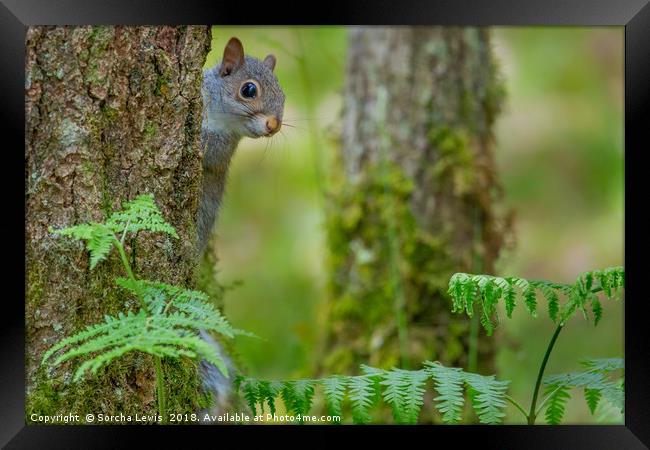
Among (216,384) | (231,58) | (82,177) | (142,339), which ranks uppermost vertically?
(231,58)

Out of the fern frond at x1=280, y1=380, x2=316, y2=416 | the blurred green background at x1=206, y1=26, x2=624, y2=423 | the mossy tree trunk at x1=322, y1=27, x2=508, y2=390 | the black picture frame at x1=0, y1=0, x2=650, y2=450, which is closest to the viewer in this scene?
the black picture frame at x1=0, y1=0, x2=650, y2=450

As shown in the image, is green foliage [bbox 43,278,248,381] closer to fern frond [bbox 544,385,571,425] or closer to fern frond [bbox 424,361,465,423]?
fern frond [bbox 424,361,465,423]

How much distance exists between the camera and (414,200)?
10.4 ft

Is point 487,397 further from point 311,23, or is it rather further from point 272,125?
point 272,125

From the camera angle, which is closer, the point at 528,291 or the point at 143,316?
the point at 143,316

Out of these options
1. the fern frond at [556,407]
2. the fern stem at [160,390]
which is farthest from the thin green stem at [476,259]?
the fern stem at [160,390]

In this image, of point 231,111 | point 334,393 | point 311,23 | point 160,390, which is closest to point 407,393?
point 334,393

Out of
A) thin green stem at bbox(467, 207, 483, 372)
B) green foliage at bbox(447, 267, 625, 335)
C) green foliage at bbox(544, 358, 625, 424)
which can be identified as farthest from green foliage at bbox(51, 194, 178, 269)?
thin green stem at bbox(467, 207, 483, 372)

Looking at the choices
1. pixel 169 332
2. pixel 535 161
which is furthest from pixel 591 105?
pixel 169 332

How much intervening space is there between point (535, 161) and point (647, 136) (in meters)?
3.23

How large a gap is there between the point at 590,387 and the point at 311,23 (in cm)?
90

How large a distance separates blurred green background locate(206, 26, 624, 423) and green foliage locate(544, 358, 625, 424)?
61.2 inches

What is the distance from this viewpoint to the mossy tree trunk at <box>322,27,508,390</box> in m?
3.06

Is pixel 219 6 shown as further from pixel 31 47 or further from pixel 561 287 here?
pixel 561 287
